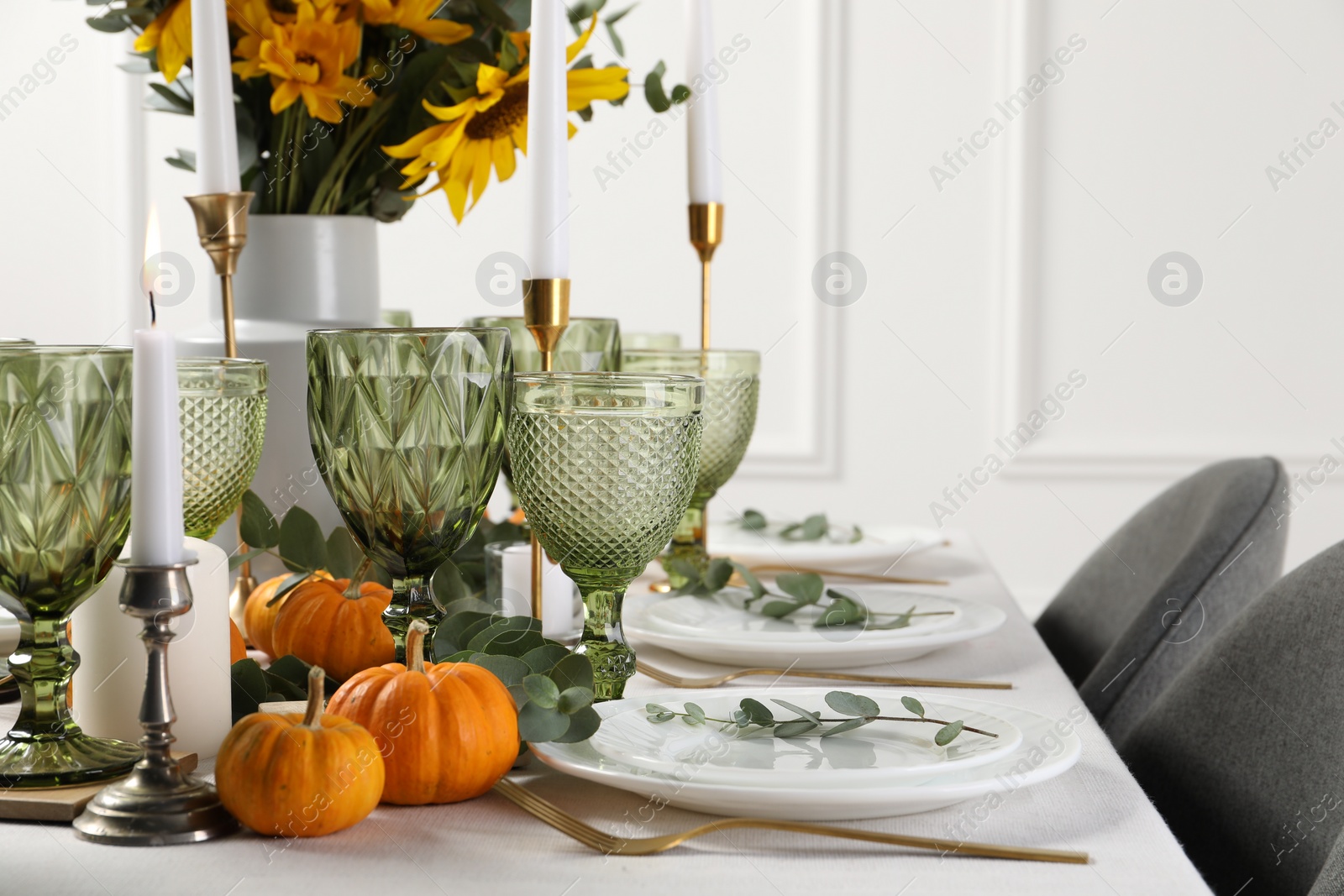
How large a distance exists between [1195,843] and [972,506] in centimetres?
225

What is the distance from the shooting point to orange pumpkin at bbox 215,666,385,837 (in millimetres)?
530

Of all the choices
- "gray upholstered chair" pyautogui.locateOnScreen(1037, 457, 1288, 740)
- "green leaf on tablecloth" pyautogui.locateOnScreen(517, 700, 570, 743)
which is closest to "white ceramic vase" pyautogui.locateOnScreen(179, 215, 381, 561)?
"green leaf on tablecloth" pyautogui.locateOnScreen(517, 700, 570, 743)

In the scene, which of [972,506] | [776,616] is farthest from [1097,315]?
[776,616]

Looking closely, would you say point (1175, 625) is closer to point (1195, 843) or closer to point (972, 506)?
point (1195, 843)

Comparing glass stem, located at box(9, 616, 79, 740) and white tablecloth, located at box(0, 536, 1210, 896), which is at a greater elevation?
glass stem, located at box(9, 616, 79, 740)

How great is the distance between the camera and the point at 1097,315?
3.01m

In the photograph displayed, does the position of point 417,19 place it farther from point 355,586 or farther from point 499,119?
point 355,586

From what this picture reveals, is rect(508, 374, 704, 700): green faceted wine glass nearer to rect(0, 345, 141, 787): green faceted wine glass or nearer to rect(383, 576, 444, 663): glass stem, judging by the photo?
rect(383, 576, 444, 663): glass stem

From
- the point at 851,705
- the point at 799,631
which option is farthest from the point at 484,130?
the point at 851,705

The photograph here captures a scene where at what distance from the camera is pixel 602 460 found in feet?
2.24

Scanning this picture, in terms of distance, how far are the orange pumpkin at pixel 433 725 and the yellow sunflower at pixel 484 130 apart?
0.42 metres

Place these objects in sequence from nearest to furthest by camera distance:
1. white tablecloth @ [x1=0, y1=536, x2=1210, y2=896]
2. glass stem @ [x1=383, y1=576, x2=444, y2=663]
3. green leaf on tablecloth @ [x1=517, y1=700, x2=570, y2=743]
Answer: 1. white tablecloth @ [x1=0, y1=536, x2=1210, y2=896]
2. green leaf on tablecloth @ [x1=517, y1=700, x2=570, y2=743]
3. glass stem @ [x1=383, y1=576, x2=444, y2=663]

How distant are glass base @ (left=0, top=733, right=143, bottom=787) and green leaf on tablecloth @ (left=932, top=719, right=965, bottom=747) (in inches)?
14.9

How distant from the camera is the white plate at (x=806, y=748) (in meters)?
0.55
